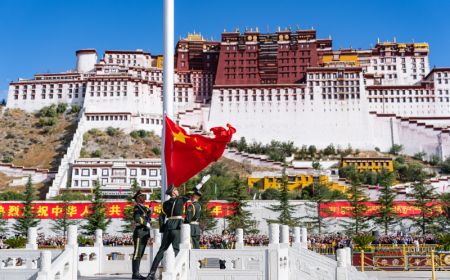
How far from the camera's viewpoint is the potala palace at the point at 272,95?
55.7m

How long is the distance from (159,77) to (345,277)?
56521 mm

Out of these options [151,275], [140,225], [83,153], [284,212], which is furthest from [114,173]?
[151,275]

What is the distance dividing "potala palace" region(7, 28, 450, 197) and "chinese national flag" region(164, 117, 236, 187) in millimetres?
42575

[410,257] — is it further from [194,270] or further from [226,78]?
[226,78]

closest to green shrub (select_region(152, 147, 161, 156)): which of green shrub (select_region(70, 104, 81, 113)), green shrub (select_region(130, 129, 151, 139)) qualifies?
green shrub (select_region(130, 129, 151, 139))

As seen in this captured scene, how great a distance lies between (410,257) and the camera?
12992mm

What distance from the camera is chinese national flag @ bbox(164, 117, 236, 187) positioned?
9.62 metres

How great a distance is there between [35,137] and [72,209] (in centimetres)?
2662

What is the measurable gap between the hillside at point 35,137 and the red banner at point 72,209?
17588mm

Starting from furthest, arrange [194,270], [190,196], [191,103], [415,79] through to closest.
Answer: [415,79], [191,103], [190,196], [194,270]

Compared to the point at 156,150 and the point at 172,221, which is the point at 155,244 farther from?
the point at 156,150

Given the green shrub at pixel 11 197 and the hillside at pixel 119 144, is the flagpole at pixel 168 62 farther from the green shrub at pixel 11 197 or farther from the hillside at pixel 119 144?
the hillside at pixel 119 144

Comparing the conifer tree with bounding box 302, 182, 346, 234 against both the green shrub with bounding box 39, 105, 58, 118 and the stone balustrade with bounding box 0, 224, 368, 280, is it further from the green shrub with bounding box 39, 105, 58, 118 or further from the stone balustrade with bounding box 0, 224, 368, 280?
the green shrub with bounding box 39, 105, 58, 118

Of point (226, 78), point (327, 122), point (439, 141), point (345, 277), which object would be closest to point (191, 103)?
point (226, 78)
